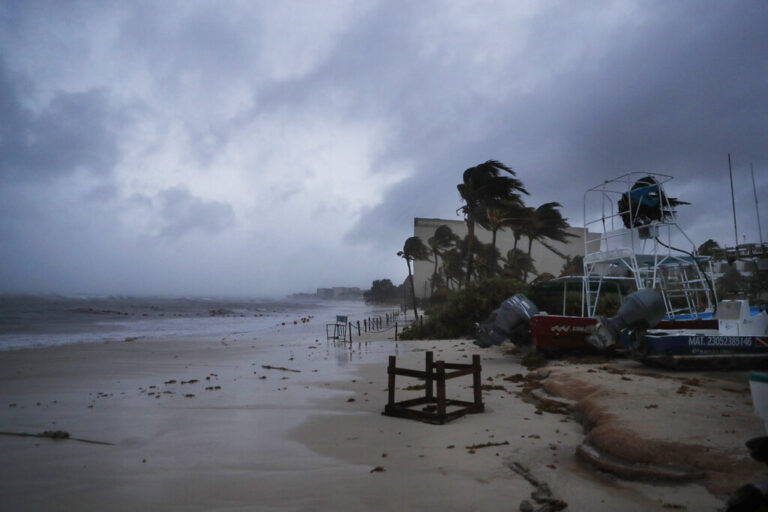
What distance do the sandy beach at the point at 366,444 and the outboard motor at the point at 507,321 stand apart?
106 inches

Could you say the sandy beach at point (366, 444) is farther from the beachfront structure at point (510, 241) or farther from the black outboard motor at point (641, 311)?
the beachfront structure at point (510, 241)

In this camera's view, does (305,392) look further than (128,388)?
No

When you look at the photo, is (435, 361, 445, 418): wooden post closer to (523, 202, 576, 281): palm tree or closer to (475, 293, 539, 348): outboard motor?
(475, 293, 539, 348): outboard motor

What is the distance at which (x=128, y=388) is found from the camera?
11289 millimetres

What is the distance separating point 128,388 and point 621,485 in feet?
35.1

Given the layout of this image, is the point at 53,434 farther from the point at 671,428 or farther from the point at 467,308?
the point at 467,308

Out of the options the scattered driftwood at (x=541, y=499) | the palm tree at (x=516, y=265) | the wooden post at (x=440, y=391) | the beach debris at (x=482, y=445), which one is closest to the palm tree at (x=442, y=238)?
the palm tree at (x=516, y=265)

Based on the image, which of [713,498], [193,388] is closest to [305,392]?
[193,388]

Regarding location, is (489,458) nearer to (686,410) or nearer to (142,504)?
(686,410)

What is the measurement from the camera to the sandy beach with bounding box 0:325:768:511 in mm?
4457

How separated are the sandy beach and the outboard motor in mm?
2682

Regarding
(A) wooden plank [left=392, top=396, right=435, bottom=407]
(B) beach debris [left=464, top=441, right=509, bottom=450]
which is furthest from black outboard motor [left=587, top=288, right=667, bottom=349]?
(B) beach debris [left=464, top=441, right=509, bottom=450]

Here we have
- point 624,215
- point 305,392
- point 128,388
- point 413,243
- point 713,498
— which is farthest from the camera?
point 413,243

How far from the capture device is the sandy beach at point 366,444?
4457 millimetres
